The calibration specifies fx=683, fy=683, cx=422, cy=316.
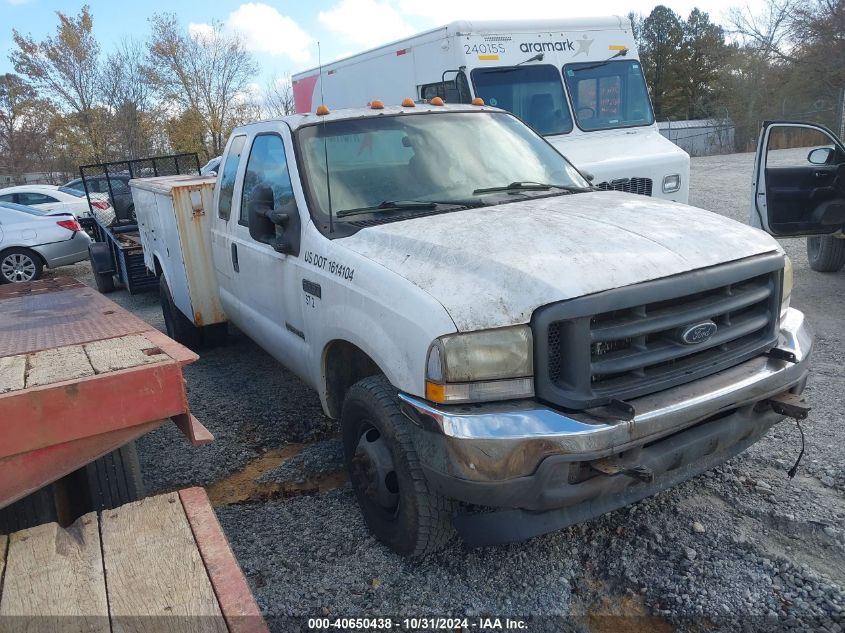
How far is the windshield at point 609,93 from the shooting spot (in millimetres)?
8562

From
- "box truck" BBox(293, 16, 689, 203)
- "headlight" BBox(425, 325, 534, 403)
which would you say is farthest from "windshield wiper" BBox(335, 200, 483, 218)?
"box truck" BBox(293, 16, 689, 203)

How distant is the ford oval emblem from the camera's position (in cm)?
270

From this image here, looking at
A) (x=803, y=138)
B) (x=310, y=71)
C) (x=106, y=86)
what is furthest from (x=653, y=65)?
(x=310, y=71)

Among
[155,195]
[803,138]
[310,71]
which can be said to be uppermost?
[310,71]

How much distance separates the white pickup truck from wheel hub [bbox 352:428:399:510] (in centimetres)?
1

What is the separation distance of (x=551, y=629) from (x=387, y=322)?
1373 millimetres

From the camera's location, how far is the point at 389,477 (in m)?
3.05

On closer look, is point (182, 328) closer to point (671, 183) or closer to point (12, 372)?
point (12, 372)

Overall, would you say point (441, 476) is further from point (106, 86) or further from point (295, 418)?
point (106, 86)

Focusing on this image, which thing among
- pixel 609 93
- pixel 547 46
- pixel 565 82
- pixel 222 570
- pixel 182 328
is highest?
pixel 547 46

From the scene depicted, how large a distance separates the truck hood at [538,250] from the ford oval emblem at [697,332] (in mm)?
238

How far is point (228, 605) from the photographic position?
1938 millimetres

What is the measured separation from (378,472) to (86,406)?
1235 millimetres

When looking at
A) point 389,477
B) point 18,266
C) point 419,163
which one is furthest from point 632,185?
point 18,266
